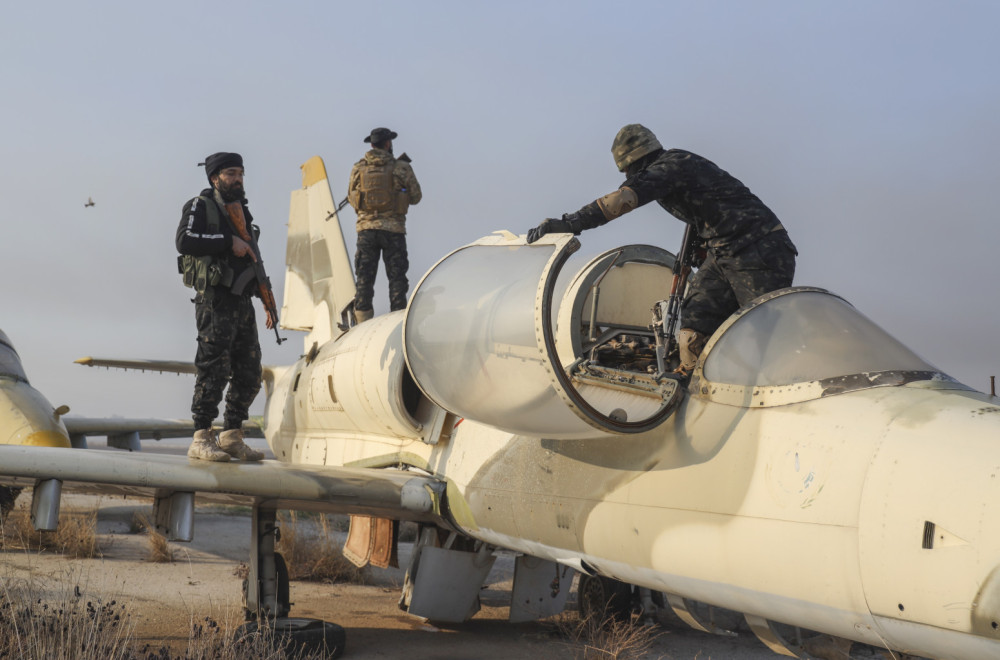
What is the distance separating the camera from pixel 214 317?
6.89m

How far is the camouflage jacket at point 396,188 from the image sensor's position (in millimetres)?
10922

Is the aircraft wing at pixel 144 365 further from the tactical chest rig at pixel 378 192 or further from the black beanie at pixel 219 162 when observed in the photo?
the black beanie at pixel 219 162

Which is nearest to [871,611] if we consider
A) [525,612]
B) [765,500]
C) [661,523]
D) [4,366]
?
[765,500]

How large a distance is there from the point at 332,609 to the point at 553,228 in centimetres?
560

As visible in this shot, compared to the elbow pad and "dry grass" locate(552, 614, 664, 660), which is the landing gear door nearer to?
the elbow pad

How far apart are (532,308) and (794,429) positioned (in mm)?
1434

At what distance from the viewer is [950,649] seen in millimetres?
3232

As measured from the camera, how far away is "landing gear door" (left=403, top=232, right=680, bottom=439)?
4.61m

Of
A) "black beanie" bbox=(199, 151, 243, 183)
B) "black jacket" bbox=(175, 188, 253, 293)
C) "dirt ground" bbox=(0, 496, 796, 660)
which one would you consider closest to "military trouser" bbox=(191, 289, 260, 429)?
"black jacket" bbox=(175, 188, 253, 293)

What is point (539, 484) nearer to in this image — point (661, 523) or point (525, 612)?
point (661, 523)

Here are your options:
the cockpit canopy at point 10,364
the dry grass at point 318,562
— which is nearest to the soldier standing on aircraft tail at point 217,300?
the dry grass at point 318,562

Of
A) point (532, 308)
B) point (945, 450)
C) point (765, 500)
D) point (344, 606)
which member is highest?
point (532, 308)

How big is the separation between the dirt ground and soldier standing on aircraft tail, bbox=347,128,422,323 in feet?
11.9

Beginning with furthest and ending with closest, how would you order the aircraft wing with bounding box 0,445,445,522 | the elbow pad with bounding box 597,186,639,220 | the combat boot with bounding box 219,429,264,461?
the combat boot with bounding box 219,429,264,461 < the aircraft wing with bounding box 0,445,445,522 < the elbow pad with bounding box 597,186,639,220
